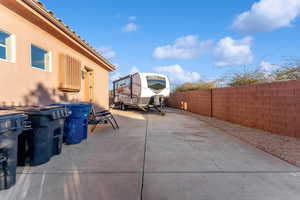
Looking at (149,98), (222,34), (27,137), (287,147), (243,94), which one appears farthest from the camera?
(222,34)

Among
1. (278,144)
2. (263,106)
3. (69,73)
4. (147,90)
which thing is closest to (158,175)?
(278,144)

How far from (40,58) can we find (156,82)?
888cm

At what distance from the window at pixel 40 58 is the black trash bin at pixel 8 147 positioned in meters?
3.26

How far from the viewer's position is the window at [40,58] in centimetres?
537

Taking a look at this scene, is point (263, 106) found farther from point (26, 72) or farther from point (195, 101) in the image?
point (26, 72)

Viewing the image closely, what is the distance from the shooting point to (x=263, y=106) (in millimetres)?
7273

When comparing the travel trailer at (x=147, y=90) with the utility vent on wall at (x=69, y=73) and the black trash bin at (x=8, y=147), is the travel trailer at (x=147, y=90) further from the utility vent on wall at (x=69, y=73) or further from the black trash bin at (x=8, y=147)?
the black trash bin at (x=8, y=147)

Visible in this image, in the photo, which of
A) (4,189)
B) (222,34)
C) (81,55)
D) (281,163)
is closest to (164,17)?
(222,34)

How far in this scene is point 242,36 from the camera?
59.6ft

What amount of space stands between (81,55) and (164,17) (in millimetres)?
10531

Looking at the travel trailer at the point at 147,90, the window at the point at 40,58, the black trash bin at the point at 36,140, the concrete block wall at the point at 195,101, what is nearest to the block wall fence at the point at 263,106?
the concrete block wall at the point at 195,101

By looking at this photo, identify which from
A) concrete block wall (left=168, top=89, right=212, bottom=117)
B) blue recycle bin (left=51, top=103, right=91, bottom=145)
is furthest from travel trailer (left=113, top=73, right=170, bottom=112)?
blue recycle bin (left=51, top=103, right=91, bottom=145)

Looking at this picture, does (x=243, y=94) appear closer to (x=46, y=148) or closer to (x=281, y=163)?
(x=281, y=163)

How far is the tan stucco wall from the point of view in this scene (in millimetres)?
4336
